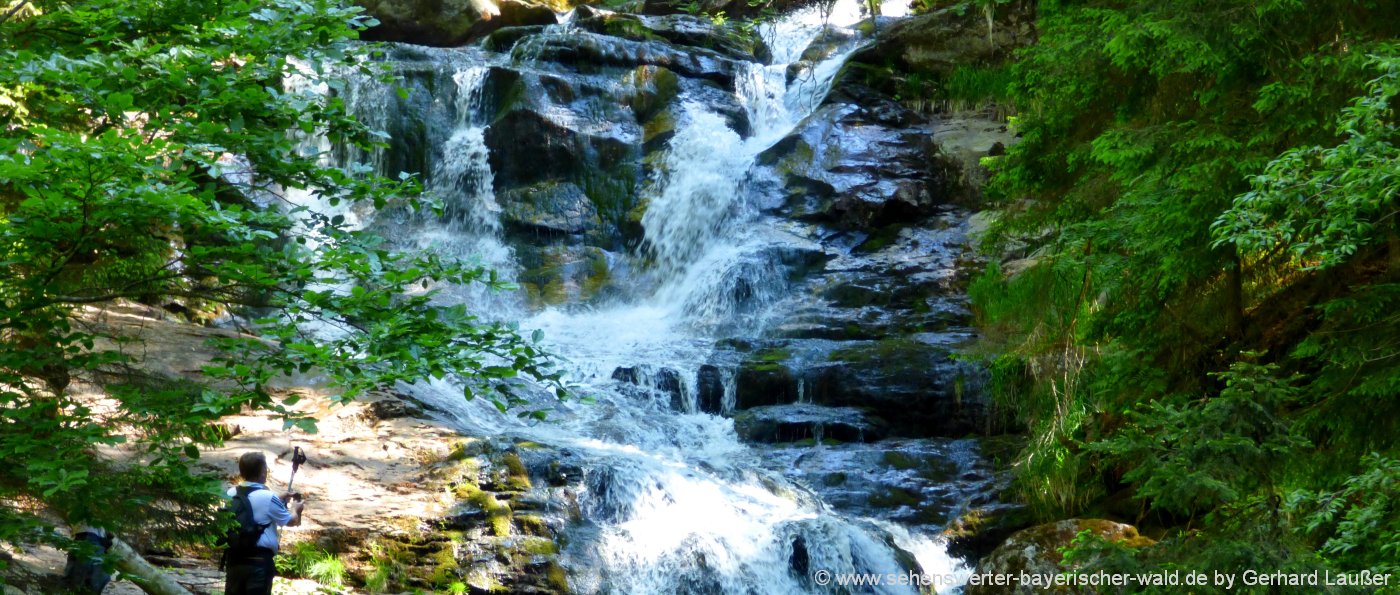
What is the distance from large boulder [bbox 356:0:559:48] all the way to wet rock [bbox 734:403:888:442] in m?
14.1

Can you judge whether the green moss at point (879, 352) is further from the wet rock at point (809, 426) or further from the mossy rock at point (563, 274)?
the mossy rock at point (563, 274)

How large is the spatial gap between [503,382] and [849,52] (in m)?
18.7

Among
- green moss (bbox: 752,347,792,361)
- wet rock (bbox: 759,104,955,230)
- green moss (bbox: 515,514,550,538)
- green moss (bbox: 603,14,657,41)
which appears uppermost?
green moss (bbox: 603,14,657,41)

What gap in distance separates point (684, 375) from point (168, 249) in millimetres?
8703

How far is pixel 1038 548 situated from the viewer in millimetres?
7961

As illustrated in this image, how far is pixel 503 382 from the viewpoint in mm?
4215

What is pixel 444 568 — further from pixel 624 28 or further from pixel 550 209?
pixel 624 28

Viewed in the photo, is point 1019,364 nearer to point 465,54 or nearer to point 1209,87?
point 1209,87

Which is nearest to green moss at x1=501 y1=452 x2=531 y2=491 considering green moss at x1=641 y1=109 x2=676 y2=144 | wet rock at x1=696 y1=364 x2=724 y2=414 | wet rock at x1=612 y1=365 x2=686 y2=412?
wet rock at x1=612 y1=365 x2=686 y2=412

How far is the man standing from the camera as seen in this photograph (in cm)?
543

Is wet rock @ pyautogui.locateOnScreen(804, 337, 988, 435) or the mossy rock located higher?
the mossy rock

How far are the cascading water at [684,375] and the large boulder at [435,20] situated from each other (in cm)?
282

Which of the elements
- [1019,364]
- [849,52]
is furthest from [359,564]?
[849,52]

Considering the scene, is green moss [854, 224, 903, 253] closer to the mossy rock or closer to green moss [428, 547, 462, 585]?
the mossy rock
